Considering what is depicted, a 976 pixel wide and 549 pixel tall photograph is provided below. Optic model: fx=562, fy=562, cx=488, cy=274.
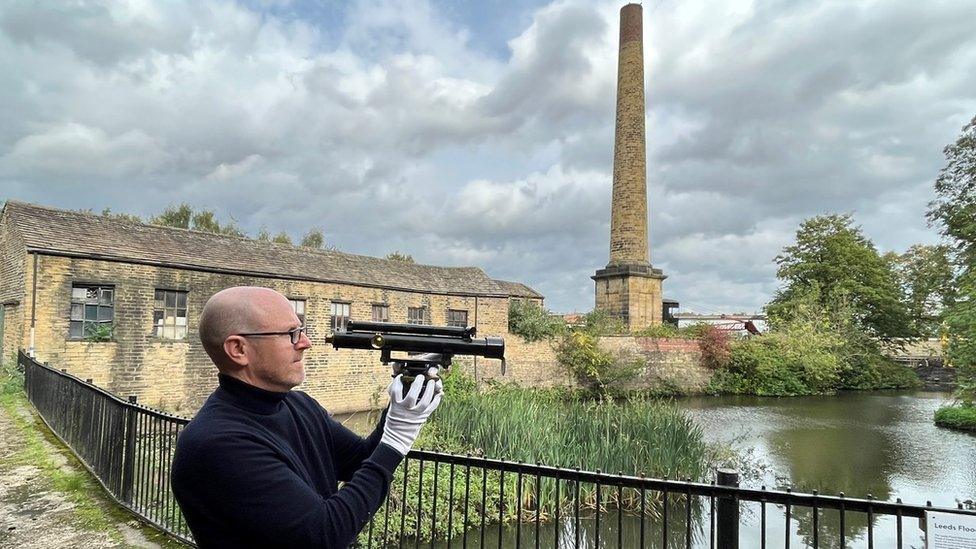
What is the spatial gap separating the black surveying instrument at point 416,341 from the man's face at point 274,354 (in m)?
0.43

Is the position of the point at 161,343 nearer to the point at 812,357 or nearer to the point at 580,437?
the point at 580,437

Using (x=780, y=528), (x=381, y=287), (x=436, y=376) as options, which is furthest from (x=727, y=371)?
(x=436, y=376)

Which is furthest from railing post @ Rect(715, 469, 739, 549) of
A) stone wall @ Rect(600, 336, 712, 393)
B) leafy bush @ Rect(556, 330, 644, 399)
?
stone wall @ Rect(600, 336, 712, 393)

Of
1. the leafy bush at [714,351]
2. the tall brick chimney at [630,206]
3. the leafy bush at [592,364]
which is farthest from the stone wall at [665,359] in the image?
the tall brick chimney at [630,206]

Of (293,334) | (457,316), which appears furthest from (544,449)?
(457,316)

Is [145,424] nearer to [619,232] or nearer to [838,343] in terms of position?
[619,232]

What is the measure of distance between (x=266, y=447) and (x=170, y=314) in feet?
52.0

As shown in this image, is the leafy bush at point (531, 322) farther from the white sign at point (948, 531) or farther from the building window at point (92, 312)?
the white sign at point (948, 531)

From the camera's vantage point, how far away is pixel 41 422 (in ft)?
27.0

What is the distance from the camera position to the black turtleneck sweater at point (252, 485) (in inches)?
58.5

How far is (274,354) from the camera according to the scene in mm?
1717

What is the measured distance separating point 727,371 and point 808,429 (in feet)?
34.8

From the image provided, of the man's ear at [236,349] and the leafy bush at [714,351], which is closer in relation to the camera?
the man's ear at [236,349]

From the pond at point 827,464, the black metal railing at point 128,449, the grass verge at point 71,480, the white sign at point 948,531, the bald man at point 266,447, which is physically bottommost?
the pond at point 827,464
